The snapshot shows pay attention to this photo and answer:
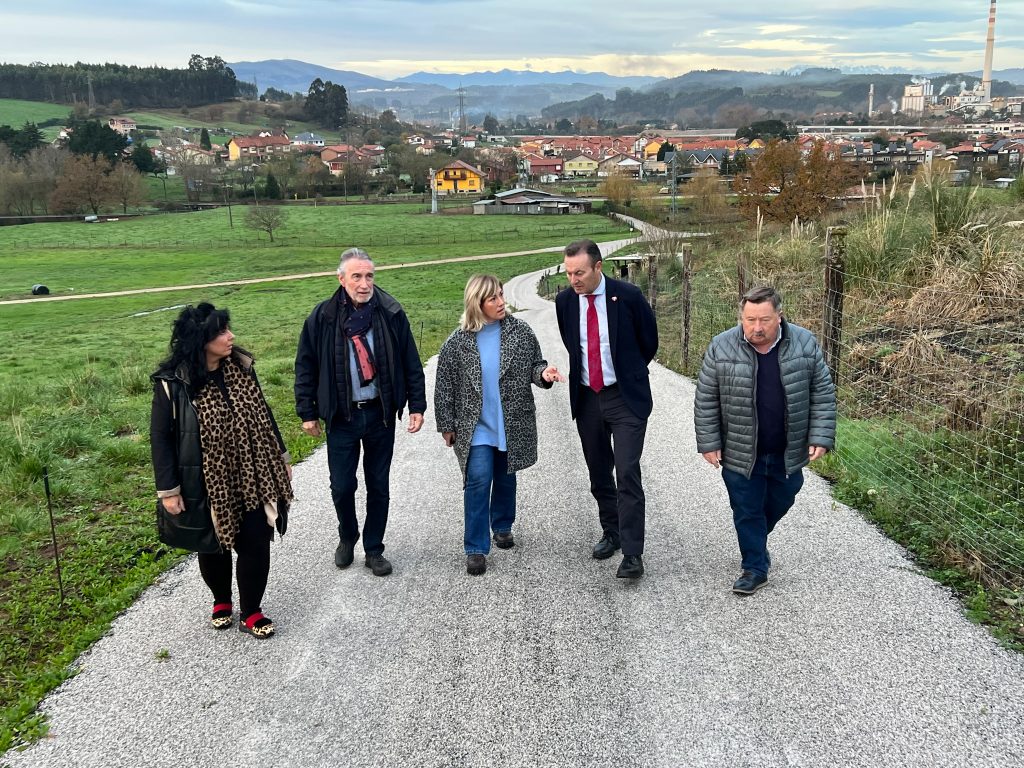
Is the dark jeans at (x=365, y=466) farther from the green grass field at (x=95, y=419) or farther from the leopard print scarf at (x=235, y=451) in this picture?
the green grass field at (x=95, y=419)

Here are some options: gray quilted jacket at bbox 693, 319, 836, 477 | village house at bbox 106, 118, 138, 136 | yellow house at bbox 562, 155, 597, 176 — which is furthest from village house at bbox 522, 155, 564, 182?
gray quilted jacket at bbox 693, 319, 836, 477

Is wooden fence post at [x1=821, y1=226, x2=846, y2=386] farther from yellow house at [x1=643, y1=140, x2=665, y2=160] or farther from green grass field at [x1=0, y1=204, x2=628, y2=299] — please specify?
yellow house at [x1=643, y1=140, x2=665, y2=160]

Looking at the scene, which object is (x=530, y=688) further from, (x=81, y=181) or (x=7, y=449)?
(x=81, y=181)

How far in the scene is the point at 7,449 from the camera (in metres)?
8.11

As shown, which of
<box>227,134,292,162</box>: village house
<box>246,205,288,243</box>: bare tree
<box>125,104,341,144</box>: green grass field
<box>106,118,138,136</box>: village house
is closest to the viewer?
<box>246,205,288,243</box>: bare tree

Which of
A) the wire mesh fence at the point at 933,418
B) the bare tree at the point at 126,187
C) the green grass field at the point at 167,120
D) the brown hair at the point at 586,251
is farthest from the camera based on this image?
the green grass field at the point at 167,120

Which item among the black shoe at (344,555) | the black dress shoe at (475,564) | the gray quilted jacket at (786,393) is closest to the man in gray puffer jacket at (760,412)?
the gray quilted jacket at (786,393)

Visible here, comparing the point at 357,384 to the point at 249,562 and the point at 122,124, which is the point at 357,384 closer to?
the point at 249,562

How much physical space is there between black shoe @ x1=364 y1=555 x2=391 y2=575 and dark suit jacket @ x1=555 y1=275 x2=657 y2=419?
1.91 meters

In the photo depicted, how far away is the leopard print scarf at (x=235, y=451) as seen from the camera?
4.36 meters

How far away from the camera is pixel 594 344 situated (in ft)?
17.2

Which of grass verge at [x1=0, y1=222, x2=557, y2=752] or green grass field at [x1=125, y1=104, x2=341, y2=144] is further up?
green grass field at [x1=125, y1=104, x2=341, y2=144]

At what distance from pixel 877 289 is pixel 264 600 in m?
9.13

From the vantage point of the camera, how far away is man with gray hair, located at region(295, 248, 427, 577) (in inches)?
206
